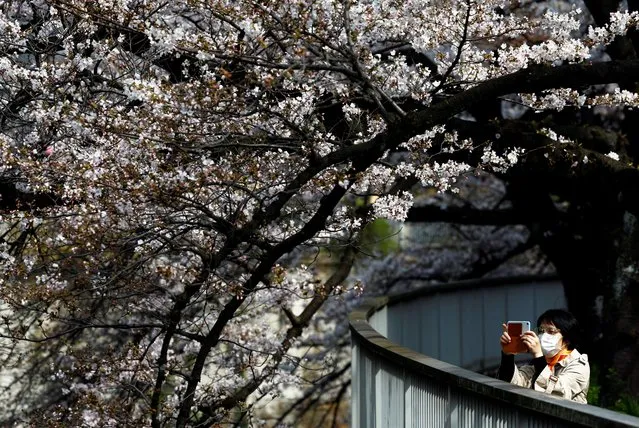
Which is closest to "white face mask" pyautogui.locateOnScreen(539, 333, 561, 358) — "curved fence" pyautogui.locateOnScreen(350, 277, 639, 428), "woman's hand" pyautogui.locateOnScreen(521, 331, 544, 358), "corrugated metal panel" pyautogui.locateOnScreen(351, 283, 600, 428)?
"woman's hand" pyautogui.locateOnScreen(521, 331, 544, 358)

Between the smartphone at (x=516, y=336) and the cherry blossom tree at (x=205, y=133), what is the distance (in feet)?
6.44

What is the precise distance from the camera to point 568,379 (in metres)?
6.81

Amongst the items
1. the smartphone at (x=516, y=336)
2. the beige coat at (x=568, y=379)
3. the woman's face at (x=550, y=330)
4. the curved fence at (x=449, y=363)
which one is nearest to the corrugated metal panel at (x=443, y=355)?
the curved fence at (x=449, y=363)

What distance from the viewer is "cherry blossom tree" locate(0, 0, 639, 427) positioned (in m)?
8.48

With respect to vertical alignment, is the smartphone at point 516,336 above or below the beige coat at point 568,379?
above

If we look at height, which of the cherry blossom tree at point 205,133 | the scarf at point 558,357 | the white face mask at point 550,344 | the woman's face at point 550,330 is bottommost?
the scarf at point 558,357

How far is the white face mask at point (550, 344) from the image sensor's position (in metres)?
7.04

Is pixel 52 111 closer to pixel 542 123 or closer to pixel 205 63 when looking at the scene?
pixel 205 63

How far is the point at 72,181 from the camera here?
883cm

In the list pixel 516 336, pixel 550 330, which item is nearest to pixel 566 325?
pixel 550 330

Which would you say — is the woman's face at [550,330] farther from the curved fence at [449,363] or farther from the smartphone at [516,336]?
the curved fence at [449,363]

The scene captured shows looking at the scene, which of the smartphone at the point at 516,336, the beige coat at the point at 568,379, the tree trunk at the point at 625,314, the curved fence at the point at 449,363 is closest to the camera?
the curved fence at the point at 449,363

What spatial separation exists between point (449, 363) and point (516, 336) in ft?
9.75

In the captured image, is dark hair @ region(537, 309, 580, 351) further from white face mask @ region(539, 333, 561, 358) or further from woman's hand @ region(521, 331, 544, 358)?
woman's hand @ region(521, 331, 544, 358)
